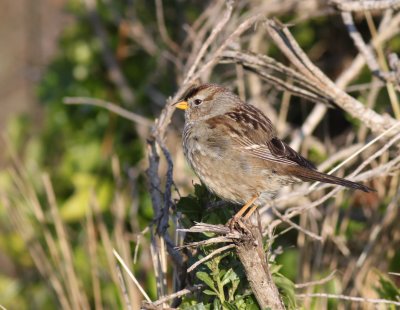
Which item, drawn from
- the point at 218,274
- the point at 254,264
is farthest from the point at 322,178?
the point at 218,274

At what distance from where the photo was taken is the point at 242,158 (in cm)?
357

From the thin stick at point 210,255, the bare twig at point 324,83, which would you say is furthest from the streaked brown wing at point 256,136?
the thin stick at point 210,255

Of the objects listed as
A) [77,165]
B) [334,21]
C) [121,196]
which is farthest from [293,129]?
[77,165]

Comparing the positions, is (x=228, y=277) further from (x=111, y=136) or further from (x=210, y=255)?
(x=111, y=136)

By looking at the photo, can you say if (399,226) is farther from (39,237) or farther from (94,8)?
(94,8)

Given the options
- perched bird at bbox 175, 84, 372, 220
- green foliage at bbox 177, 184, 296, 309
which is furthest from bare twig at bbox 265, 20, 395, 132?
Answer: green foliage at bbox 177, 184, 296, 309

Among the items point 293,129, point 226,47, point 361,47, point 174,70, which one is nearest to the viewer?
point 226,47

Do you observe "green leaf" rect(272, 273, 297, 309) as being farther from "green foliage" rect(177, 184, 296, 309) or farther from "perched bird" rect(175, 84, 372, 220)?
"perched bird" rect(175, 84, 372, 220)

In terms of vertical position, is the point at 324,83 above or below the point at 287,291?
above

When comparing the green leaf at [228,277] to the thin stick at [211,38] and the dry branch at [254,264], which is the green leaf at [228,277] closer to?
the dry branch at [254,264]

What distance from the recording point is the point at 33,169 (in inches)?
229

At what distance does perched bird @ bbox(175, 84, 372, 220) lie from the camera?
11.3 feet

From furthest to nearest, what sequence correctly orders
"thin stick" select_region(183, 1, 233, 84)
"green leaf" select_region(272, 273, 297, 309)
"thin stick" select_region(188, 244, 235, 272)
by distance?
"thin stick" select_region(183, 1, 233, 84), "green leaf" select_region(272, 273, 297, 309), "thin stick" select_region(188, 244, 235, 272)

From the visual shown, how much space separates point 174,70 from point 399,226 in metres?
2.18
